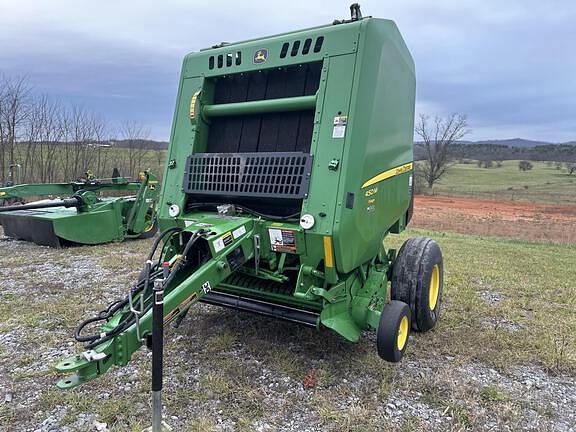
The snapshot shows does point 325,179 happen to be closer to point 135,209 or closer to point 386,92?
point 386,92

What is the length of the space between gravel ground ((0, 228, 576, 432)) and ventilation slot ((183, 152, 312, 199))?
1.36 metres

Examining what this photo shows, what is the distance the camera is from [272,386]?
340cm

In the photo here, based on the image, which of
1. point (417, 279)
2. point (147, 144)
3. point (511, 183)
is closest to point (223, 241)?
point (417, 279)

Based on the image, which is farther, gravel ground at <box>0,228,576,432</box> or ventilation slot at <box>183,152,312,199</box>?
ventilation slot at <box>183,152,312,199</box>

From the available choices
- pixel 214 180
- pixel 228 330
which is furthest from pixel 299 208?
pixel 228 330

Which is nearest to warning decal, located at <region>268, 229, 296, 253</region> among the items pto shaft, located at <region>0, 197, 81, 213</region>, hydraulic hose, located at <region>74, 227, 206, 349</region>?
hydraulic hose, located at <region>74, 227, 206, 349</region>

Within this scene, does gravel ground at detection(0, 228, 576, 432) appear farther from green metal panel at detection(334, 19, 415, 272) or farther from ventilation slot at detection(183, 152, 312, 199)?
ventilation slot at detection(183, 152, 312, 199)

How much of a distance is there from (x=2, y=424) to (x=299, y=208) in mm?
2438

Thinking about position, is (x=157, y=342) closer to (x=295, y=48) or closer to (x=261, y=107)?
(x=261, y=107)

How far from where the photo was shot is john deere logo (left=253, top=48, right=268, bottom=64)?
149 inches

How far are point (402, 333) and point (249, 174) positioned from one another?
1.73 m

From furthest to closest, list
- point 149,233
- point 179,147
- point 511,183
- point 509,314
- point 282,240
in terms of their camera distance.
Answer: point 511,183
point 149,233
point 509,314
point 179,147
point 282,240

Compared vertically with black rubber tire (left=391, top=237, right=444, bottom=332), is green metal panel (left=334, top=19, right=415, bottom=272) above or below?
above

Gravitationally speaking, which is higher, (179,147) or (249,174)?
(179,147)
